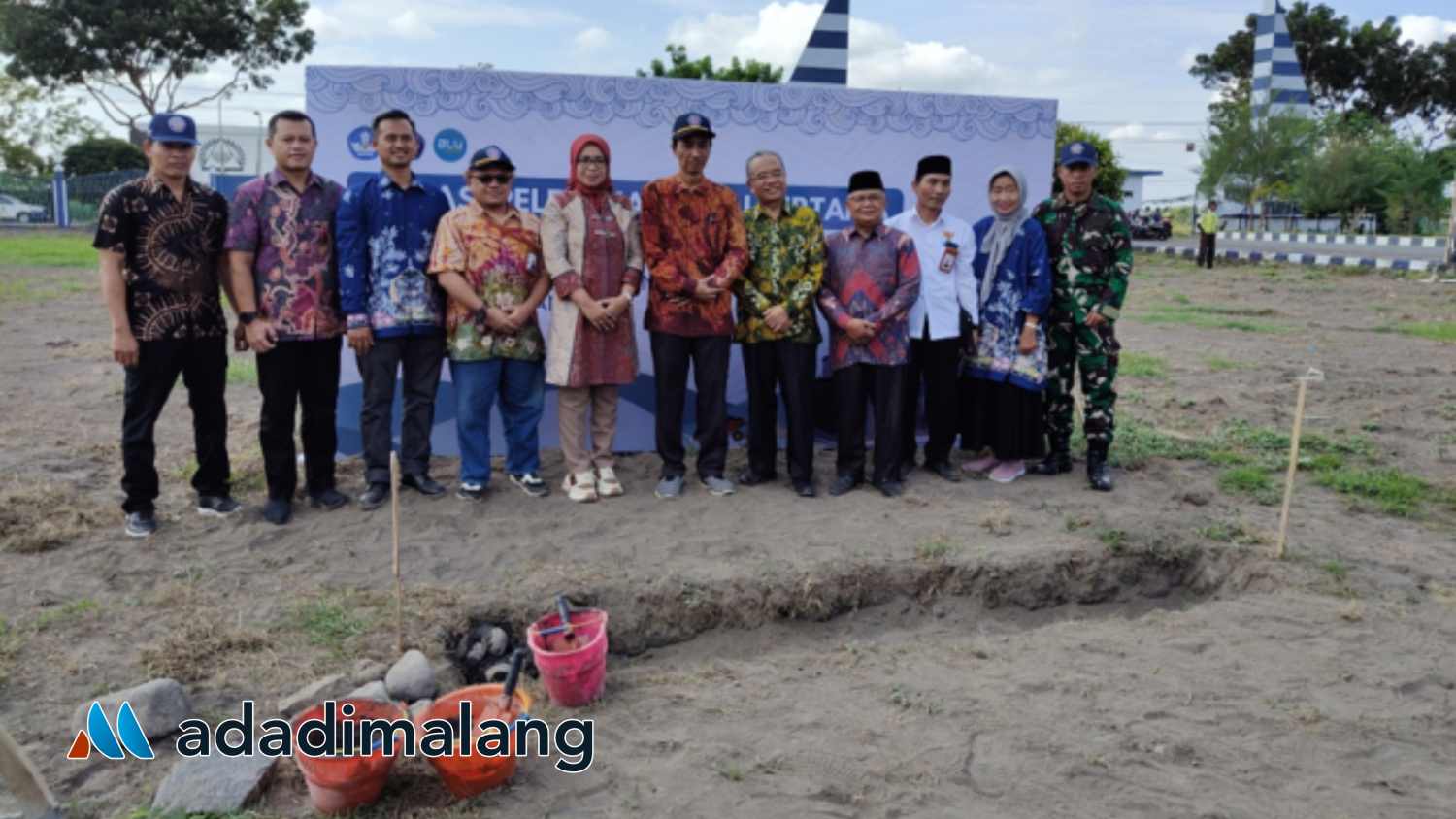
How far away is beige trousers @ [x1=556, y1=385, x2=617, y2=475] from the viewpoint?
16.8ft

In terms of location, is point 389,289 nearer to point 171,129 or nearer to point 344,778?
point 171,129

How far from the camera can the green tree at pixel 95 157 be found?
33.6m

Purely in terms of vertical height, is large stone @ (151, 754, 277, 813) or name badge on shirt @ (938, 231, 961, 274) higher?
name badge on shirt @ (938, 231, 961, 274)

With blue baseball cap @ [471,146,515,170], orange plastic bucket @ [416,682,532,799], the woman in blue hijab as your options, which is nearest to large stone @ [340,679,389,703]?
orange plastic bucket @ [416,682,532,799]

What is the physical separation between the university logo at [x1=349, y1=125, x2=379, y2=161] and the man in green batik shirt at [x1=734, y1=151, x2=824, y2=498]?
6.98ft

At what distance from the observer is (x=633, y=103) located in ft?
19.2

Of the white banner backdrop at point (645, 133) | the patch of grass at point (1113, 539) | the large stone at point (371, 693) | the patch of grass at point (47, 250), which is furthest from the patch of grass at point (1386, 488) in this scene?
the patch of grass at point (47, 250)

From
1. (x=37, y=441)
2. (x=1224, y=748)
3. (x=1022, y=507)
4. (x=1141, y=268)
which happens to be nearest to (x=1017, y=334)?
(x=1022, y=507)

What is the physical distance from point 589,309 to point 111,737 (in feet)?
8.60

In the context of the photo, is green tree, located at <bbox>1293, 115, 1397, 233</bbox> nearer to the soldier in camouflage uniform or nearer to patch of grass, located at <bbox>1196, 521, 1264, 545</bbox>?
the soldier in camouflage uniform

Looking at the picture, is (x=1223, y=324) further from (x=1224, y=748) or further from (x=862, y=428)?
(x=1224, y=748)

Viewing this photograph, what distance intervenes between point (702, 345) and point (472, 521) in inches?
54.9

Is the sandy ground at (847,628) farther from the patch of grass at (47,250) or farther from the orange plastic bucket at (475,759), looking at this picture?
the patch of grass at (47,250)

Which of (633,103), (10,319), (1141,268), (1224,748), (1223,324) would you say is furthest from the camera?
(1141,268)
